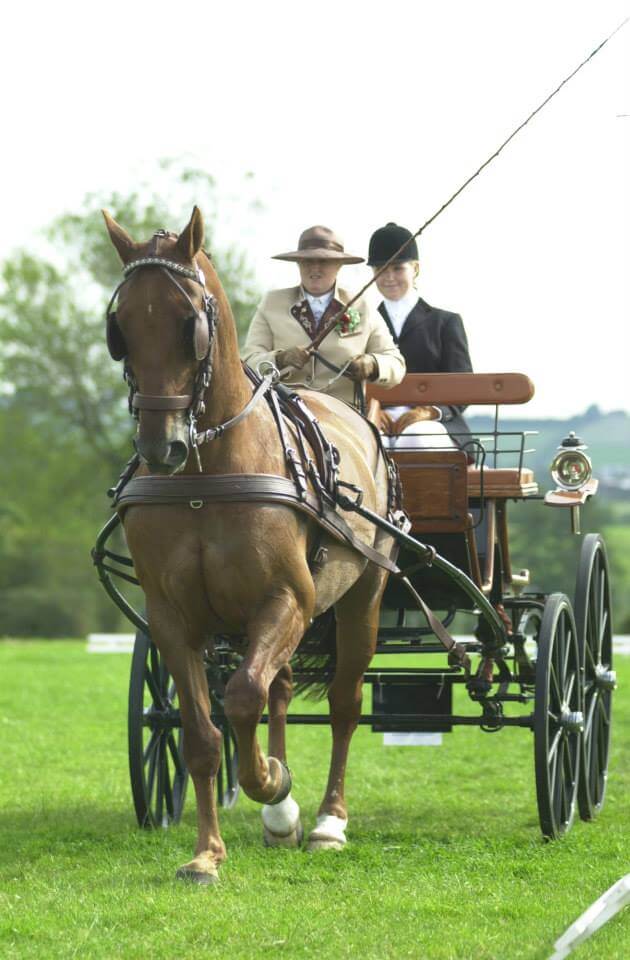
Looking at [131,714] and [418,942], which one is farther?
[131,714]

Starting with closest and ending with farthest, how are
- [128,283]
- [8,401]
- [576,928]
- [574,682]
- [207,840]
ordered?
[576,928] → [128,283] → [207,840] → [574,682] → [8,401]

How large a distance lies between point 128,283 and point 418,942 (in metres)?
2.48

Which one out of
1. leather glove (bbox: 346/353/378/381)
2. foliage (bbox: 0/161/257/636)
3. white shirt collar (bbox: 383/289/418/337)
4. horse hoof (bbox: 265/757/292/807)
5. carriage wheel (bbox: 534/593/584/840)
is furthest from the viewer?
foliage (bbox: 0/161/257/636)

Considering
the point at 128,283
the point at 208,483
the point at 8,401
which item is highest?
the point at 128,283

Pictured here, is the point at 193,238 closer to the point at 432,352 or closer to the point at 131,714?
the point at 131,714

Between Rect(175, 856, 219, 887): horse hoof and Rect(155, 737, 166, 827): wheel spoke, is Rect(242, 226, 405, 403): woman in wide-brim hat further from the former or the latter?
Rect(175, 856, 219, 887): horse hoof

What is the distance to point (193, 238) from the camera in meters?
5.55

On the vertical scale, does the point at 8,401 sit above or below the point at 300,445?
below

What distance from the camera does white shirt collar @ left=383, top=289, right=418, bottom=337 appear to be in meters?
8.90

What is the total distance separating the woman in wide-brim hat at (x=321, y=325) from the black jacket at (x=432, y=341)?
1.25 meters

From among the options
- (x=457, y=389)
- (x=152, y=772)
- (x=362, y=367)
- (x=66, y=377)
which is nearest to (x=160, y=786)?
(x=152, y=772)

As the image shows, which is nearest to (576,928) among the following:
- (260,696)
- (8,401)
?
(260,696)

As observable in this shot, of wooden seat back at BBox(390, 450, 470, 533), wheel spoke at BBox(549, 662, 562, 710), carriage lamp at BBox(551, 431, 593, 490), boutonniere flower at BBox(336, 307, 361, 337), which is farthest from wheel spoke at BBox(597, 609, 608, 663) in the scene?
boutonniere flower at BBox(336, 307, 361, 337)

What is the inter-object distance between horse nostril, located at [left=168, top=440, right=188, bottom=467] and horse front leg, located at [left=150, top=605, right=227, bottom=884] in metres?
0.82
